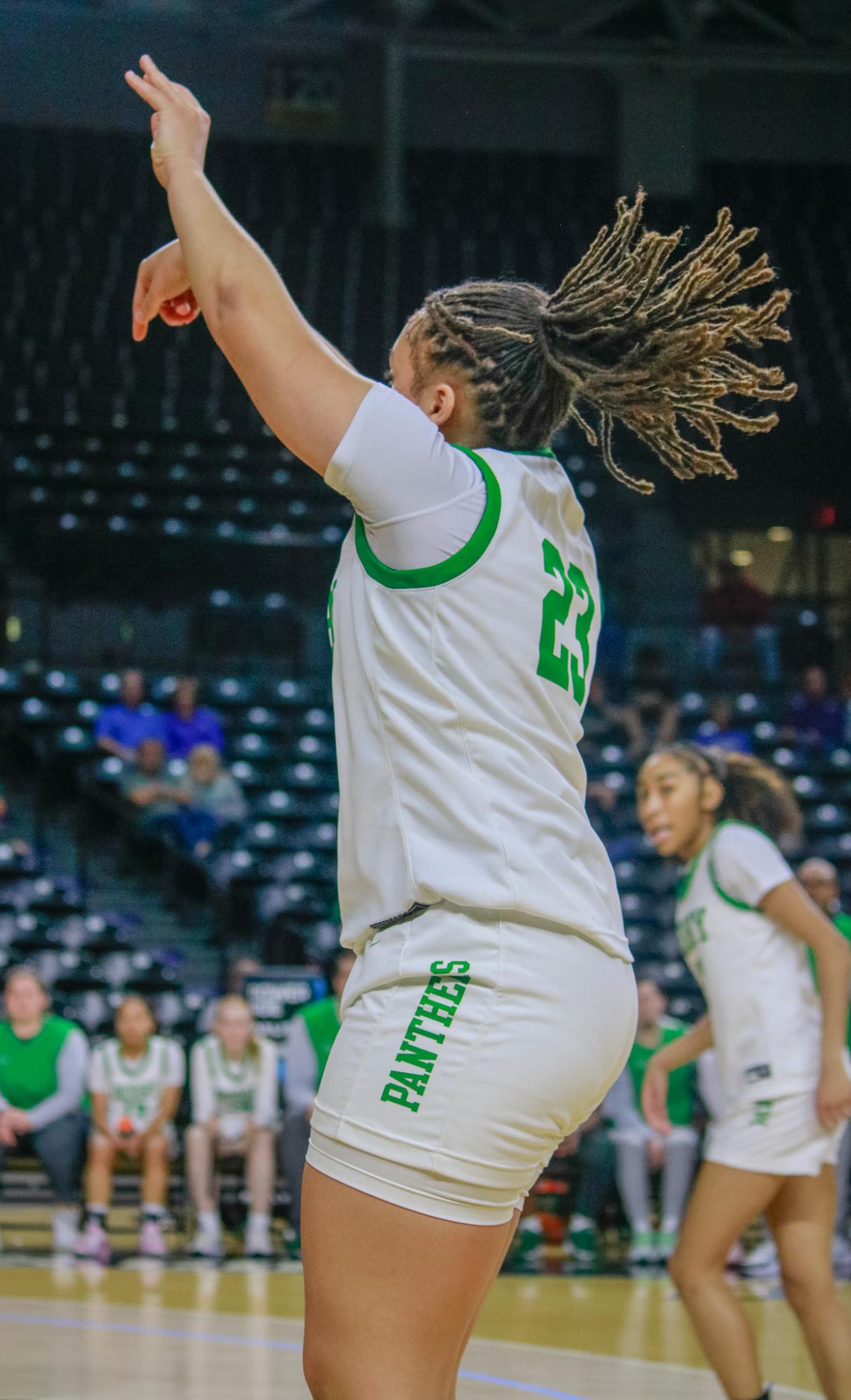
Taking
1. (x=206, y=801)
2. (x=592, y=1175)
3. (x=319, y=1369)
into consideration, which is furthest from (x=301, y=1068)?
(x=319, y=1369)

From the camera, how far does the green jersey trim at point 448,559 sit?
1713 mm

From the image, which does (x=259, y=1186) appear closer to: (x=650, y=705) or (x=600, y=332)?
(x=650, y=705)

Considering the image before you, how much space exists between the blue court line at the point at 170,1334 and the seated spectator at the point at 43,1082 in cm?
230

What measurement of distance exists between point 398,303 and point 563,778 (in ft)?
50.4

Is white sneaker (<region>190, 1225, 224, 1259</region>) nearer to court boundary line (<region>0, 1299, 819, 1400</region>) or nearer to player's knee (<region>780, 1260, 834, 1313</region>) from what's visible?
court boundary line (<region>0, 1299, 819, 1400</region>)

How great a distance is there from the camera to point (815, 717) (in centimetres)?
1344

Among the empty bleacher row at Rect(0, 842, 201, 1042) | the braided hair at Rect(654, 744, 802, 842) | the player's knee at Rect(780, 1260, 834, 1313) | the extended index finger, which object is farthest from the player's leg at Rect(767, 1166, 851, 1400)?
the empty bleacher row at Rect(0, 842, 201, 1042)

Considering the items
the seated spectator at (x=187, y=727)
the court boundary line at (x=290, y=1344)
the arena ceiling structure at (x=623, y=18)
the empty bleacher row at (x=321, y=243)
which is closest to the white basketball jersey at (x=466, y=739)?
the court boundary line at (x=290, y=1344)

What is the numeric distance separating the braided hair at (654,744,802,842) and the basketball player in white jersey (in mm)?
2189

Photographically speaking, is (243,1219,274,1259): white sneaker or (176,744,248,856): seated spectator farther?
(176,744,248,856): seated spectator

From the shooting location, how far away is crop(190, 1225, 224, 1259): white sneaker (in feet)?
24.6

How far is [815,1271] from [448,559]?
239 cm

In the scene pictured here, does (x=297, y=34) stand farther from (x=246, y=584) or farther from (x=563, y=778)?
(x=563, y=778)

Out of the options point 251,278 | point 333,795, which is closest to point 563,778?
point 251,278
